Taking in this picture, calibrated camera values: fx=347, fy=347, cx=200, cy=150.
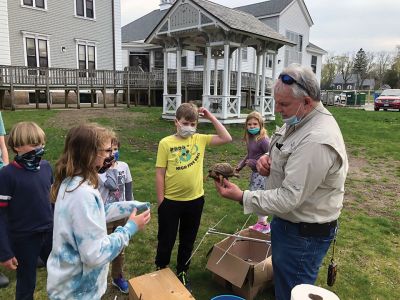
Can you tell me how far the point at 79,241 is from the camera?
1858mm

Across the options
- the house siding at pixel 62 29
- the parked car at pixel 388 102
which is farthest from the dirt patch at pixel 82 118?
the parked car at pixel 388 102

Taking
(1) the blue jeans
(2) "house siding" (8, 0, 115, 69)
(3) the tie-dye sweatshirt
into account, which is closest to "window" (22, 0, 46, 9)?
(2) "house siding" (8, 0, 115, 69)

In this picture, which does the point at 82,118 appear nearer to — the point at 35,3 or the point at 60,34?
the point at 60,34

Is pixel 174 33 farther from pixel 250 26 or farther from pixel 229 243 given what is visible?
pixel 229 243

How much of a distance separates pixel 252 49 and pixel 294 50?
5.41 meters

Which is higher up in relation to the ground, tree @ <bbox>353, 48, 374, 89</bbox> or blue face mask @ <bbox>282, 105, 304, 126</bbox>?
tree @ <bbox>353, 48, 374, 89</bbox>

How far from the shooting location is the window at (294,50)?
30266mm

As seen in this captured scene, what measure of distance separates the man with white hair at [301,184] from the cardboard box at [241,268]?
0.92 metres

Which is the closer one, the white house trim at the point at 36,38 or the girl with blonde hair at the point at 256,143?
the girl with blonde hair at the point at 256,143

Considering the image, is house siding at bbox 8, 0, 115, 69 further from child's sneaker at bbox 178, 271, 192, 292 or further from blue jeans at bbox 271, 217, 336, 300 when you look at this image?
blue jeans at bbox 271, 217, 336, 300

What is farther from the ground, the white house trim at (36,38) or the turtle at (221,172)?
the white house trim at (36,38)

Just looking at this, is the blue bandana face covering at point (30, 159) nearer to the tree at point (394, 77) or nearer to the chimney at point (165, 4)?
the chimney at point (165, 4)

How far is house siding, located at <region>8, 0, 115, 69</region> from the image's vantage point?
18859 mm

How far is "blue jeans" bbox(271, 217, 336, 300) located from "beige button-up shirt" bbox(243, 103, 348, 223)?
4.4 inches
